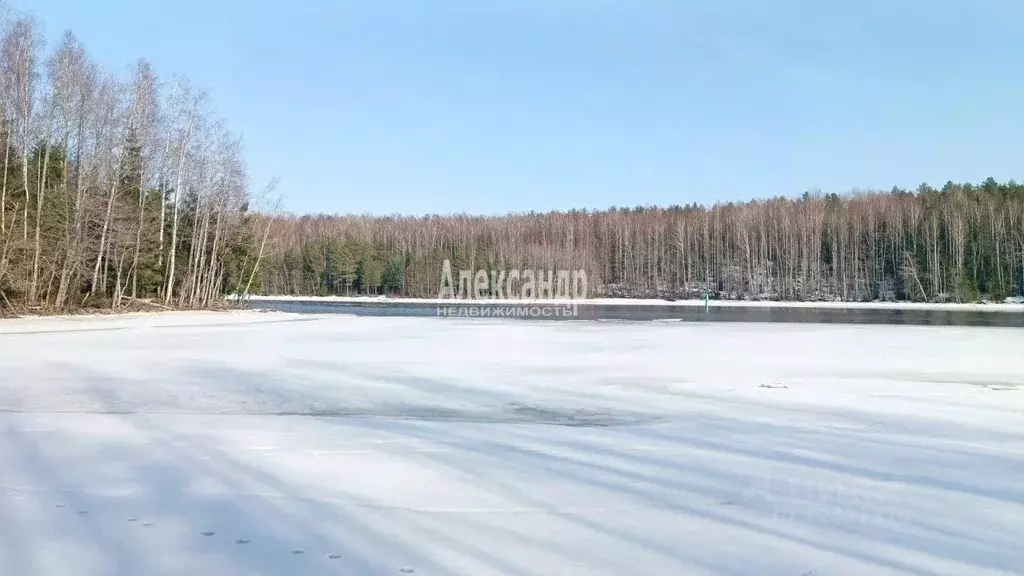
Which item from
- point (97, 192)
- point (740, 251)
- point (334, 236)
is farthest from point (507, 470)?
point (334, 236)

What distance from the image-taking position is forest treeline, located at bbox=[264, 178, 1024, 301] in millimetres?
66312

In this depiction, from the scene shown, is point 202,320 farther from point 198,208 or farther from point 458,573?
point 458,573

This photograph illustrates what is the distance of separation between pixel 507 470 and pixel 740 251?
262 ft

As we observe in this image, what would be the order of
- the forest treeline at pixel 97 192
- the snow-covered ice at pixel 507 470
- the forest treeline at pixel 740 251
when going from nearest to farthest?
the snow-covered ice at pixel 507 470
the forest treeline at pixel 97 192
the forest treeline at pixel 740 251

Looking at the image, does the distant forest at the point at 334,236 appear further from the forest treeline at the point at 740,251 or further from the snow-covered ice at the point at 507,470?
the snow-covered ice at the point at 507,470

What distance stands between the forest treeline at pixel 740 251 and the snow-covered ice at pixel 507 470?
174 feet

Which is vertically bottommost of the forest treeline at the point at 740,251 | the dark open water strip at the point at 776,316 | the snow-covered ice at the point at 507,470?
the snow-covered ice at the point at 507,470

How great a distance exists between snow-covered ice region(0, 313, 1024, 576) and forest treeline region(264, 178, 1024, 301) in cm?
5289

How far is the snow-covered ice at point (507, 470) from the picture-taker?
3.47 metres

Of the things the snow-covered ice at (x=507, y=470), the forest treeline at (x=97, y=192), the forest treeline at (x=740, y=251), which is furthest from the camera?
the forest treeline at (x=740, y=251)

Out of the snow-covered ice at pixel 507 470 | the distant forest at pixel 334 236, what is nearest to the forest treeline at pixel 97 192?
the distant forest at pixel 334 236

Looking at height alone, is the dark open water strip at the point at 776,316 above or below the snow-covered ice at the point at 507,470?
above

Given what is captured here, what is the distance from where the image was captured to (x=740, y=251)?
264 feet

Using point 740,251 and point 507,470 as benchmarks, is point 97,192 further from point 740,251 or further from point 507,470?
point 740,251
